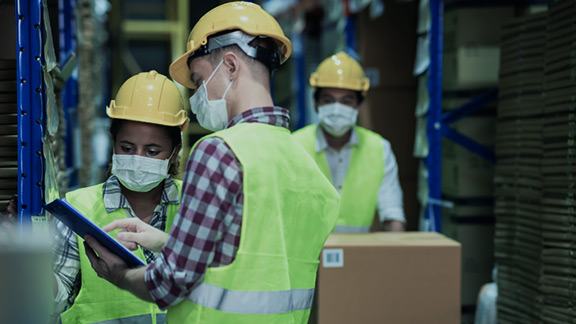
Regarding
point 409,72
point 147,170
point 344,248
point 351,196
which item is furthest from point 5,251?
→ point 409,72

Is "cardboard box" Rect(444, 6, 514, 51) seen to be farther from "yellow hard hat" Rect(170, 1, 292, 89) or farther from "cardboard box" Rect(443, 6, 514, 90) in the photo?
"yellow hard hat" Rect(170, 1, 292, 89)

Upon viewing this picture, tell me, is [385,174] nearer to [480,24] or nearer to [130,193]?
[480,24]

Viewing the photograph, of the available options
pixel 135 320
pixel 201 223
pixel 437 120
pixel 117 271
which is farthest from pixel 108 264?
pixel 437 120

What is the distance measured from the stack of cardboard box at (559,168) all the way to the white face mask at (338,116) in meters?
1.28

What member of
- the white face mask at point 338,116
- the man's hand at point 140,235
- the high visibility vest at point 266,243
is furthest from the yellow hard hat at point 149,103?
the white face mask at point 338,116

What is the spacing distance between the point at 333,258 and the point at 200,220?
5.15 feet

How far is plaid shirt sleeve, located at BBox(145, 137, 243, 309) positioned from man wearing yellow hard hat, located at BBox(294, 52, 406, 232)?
2532mm

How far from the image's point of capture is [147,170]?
250cm

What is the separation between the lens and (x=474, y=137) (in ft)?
15.6

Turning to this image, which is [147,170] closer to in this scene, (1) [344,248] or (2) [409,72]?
(1) [344,248]

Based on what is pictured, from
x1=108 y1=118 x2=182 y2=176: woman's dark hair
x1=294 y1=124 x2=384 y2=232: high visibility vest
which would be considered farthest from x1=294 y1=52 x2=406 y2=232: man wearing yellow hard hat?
x1=108 y1=118 x2=182 y2=176: woman's dark hair

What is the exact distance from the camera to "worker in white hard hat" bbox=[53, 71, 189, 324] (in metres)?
2.38

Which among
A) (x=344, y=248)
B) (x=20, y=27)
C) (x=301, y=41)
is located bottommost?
(x=344, y=248)

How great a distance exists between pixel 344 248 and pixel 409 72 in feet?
10.5
